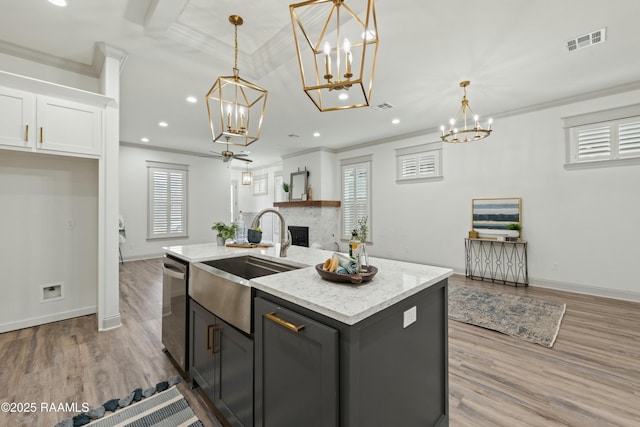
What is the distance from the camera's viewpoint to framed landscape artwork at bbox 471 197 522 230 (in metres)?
4.78

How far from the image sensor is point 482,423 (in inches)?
66.5

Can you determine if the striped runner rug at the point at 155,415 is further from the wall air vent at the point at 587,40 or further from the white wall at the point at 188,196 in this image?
the white wall at the point at 188,196

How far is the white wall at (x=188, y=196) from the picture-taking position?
683 centimetres

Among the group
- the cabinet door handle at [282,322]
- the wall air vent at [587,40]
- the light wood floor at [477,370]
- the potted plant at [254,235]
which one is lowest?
the light wood floor at [477,370]

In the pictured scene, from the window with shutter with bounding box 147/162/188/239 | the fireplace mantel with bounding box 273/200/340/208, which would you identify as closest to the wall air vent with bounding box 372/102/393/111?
the fireplace mantel with bounding box 273/200/340/208

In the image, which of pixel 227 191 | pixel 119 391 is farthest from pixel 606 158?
pixel 227 191

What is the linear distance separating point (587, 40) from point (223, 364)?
14.6ft

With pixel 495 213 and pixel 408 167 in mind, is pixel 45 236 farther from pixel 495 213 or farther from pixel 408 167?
pixel 495 213

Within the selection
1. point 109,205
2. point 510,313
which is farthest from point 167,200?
point 510,313

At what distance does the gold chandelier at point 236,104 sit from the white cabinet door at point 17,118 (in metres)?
1.62

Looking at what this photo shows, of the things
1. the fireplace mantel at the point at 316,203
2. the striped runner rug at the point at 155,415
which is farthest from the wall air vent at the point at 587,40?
the fireplace mantel at the point at 316,203

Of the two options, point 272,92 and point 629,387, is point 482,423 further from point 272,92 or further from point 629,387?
point 272,92

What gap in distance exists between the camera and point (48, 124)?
2721 millimetres

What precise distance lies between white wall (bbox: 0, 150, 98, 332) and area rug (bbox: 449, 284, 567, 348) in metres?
4.52
